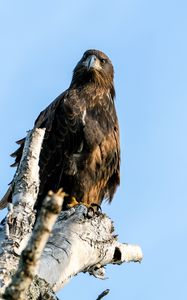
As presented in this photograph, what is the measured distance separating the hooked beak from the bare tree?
3.63m

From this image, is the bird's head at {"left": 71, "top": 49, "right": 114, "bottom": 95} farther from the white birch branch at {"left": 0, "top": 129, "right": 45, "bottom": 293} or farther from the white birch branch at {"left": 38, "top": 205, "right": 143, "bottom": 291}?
the white birch branch at {"left": 0, "top": 129, "right": 45, "bottom": 293}

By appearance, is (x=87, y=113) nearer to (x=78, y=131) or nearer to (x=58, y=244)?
(x=78, y=131)

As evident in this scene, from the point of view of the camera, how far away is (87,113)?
6.94 metres

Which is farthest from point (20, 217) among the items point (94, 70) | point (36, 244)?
point (94, 70)

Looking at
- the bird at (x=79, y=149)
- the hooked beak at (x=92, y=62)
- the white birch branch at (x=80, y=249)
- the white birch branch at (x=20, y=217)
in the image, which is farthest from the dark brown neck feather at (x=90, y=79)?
the white birch branch at (x=20, y=217)

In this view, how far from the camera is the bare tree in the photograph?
152cm

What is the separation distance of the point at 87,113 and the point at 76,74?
1.28m

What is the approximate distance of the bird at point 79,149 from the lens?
6.60 metres

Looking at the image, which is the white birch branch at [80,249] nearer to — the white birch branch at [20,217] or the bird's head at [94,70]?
the white birch branch at [20,217]

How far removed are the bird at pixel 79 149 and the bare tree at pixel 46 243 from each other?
60.2 inches

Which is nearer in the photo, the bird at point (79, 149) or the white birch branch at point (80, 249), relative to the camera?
the white birch branch at point (80, 249)

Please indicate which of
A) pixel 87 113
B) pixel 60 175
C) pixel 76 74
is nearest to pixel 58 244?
pixel 60 175

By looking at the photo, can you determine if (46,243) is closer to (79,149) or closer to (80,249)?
(80,249)

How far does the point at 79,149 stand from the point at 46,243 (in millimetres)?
3044
